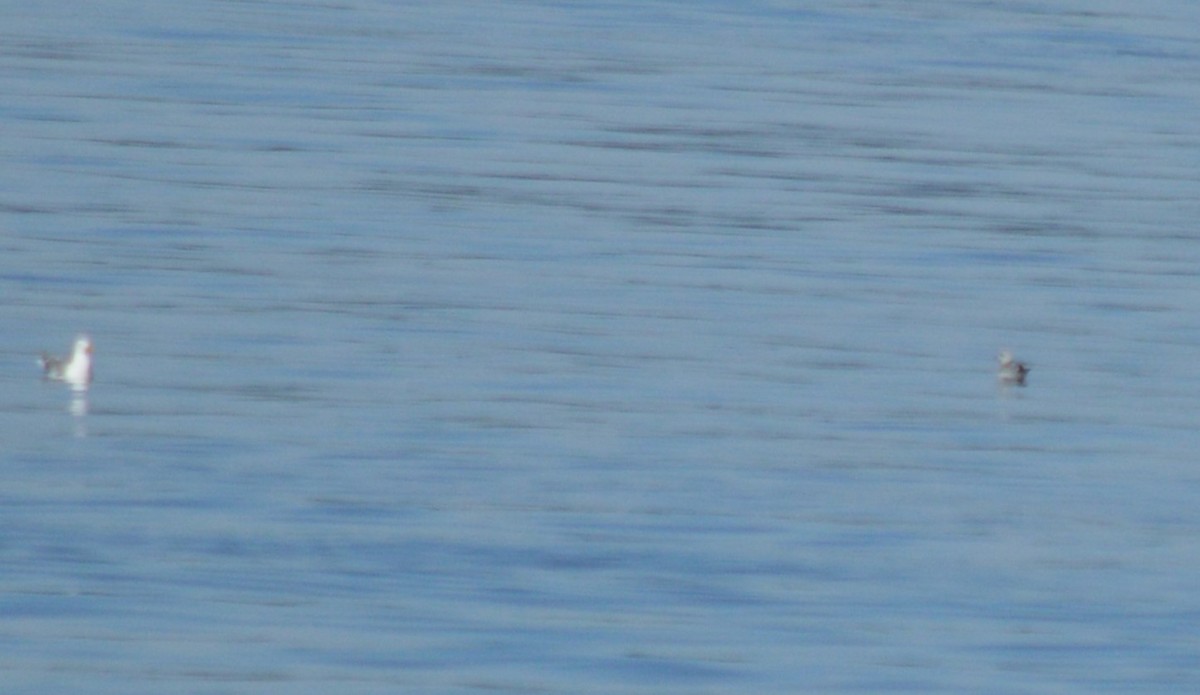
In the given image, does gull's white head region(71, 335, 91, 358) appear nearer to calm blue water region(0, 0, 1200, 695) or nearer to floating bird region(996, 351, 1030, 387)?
calm blue water region(0, 0, 1200, 695)

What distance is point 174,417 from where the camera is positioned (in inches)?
530

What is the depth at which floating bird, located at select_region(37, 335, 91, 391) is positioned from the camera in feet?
46.0

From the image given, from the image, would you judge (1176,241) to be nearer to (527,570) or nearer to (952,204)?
(952,204)

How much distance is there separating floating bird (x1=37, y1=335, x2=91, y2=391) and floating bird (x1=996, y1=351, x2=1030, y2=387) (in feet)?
15.7

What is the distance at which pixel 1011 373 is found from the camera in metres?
15.1

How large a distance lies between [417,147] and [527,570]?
11366 millimetres

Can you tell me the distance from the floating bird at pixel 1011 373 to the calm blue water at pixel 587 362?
0.12 metres

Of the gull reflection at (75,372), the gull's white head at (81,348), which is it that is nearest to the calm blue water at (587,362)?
the gull reflection at (75,372)

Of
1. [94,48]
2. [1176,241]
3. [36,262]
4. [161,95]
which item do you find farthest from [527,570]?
[94,48]

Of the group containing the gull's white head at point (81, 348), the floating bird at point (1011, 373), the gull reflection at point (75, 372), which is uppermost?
the floating bird at point (1011, 373)

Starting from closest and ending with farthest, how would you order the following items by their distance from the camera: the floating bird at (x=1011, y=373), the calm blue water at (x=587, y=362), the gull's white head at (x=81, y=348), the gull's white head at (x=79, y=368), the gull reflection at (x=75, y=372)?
the calm blue water at (x=587, y=362) < the gull reflection at (x=75, y=372) < the gull's white head at (x=79, y=368) < the gull's white head at (x=81, y=348) < the floating bird at (x=1011, y=373)

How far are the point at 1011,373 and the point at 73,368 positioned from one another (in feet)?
16.1

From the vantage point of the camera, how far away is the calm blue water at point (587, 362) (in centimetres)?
1033

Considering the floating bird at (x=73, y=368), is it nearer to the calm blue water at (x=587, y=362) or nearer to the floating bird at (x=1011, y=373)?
the calm blue water at (x=587, y=362)
